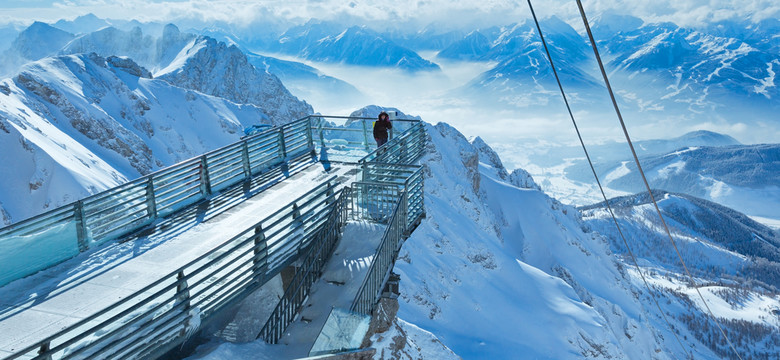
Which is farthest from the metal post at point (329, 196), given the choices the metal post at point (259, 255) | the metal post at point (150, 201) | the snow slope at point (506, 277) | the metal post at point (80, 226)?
the snow slope at point (506, 277)

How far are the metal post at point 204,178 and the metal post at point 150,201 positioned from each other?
69.6 inches

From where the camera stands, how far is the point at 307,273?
35.2 feet

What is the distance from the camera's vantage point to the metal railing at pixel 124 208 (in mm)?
9641

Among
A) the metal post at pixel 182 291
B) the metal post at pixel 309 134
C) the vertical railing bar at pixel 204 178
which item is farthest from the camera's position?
the metal post at pixel 309 134

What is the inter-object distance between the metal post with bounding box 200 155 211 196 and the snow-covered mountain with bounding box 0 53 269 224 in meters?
55.3

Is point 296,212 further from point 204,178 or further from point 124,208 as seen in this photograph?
point 204,178

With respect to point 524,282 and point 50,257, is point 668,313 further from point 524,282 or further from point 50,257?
point 50,257

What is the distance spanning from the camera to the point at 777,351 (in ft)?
565

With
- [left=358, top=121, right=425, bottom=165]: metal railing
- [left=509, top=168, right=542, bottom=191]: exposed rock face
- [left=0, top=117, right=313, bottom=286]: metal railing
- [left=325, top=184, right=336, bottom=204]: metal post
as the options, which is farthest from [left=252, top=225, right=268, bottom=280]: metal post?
[left=509, top=168, right=542, bottom=191]: exposed rock face

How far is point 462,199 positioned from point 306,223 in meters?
99.1

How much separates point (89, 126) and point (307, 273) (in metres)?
99.9

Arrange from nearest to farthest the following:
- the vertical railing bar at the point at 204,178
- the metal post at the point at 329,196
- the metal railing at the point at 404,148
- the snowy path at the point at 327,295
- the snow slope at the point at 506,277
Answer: the snowy path at the point at 327,295 → the metal post at the point at 329,196 → the vertical railing bar at the point at 204,178 → the metal railing at the point at 404,148 → the snow slope at the point at 506,277

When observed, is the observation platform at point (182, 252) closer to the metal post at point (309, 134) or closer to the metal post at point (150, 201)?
the metal post at point (150, 201)

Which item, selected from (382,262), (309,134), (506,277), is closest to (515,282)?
(506,277)
